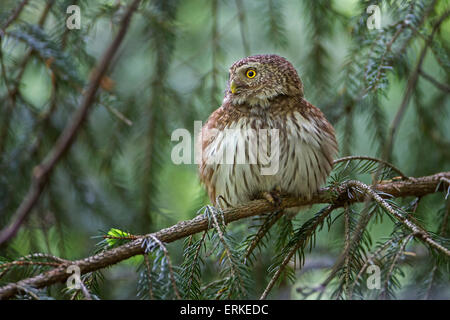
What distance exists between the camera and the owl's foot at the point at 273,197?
2.18m

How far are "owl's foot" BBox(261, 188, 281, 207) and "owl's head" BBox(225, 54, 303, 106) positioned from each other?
487 mm

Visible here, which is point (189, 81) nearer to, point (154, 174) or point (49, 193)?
point (154, 174)

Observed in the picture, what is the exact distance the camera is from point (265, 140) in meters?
2.29

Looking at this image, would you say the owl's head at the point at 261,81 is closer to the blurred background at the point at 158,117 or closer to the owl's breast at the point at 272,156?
the owl's breast at the point at 272,156

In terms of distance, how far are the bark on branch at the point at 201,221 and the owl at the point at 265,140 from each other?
0.44 feet

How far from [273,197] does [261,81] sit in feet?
2.17

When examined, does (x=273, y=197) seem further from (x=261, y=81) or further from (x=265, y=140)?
(x=261, y=81)

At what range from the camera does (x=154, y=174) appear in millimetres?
3111

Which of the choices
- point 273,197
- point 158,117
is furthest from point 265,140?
point 158,117

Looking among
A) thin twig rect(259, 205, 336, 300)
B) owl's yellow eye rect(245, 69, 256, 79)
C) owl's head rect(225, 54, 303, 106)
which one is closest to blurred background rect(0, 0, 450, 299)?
owl's head rect(225, 54, 303, 106)

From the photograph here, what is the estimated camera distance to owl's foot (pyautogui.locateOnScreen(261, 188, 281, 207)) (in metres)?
2.18

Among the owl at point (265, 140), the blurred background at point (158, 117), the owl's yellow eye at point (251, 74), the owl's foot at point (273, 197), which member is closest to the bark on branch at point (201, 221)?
the owl's foot at point (273, 197)
